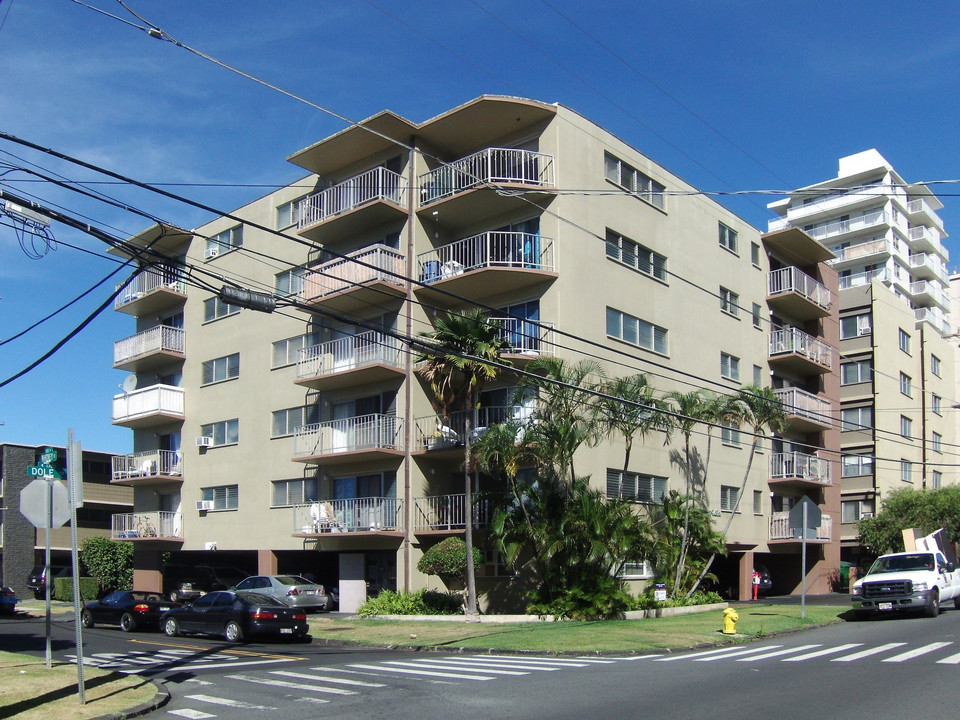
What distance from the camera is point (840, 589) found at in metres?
42.2

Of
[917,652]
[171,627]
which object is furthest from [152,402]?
[917,652]

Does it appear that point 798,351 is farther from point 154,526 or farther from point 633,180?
point 154,526

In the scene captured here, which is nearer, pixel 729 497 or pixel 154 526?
pixel 729 497

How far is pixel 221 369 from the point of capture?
37562mm

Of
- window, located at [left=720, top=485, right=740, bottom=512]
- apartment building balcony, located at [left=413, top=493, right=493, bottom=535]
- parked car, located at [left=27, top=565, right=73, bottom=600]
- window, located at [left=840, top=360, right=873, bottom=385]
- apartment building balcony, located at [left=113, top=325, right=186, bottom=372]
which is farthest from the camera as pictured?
window, located at [left=840, top=360, right=873, bottom=385]

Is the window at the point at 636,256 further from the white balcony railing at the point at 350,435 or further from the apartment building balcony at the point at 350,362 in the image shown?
the white balcony railing at the point at 350,435

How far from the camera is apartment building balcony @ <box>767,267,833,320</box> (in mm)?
38219

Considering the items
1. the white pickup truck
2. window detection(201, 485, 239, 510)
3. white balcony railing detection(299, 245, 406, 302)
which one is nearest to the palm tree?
white balcony railing detection(299, 245, 406, 302)

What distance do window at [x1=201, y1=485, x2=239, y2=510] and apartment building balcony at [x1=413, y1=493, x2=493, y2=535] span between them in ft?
34.1

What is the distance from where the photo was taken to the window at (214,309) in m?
37.8

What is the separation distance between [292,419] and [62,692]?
20.7 m

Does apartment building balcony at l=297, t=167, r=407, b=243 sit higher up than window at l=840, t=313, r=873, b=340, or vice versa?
apartment building balcony at l=297, t=167, r=407, b=243

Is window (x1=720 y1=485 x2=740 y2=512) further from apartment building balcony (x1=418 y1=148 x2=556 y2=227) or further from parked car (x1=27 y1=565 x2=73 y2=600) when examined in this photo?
parked car (x1=27 y1=565 x2=73 y2=600)

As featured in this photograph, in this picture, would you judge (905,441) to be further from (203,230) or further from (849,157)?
(849,157)
